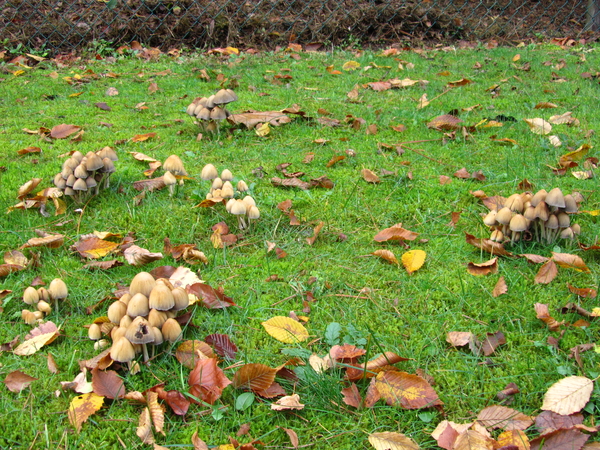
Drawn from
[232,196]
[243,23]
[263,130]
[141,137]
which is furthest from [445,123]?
[243,23]

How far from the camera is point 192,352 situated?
6.77 feet

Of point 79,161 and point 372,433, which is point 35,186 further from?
point 372,433

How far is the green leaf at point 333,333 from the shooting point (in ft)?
7.11

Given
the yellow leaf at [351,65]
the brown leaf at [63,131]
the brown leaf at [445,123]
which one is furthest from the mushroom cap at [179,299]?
the yellow leaf at [351,65]

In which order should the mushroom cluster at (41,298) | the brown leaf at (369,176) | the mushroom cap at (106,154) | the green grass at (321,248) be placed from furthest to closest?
the brown leaf at (369,176) → the mushroom cap at (106,154) → the mushroom cluster at (41,298) → the green grass at (321,248)

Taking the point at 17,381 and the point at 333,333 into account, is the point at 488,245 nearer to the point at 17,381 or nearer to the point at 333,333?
the point at 333,333

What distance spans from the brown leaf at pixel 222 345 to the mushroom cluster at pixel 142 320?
14 centimetres

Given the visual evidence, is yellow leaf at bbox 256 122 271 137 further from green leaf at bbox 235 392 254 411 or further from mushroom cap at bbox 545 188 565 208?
green leaf at bbox 235 392 254 411

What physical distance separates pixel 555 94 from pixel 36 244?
15.8ft

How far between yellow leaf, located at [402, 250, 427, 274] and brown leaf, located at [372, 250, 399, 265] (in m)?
0.05

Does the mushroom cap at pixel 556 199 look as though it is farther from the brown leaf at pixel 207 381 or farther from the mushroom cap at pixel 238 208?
the brown leaf at pixel 207 381

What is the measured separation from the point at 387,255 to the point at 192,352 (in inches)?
44.4

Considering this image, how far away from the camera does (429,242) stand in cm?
289

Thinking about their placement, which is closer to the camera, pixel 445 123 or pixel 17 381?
pixel 17 381
